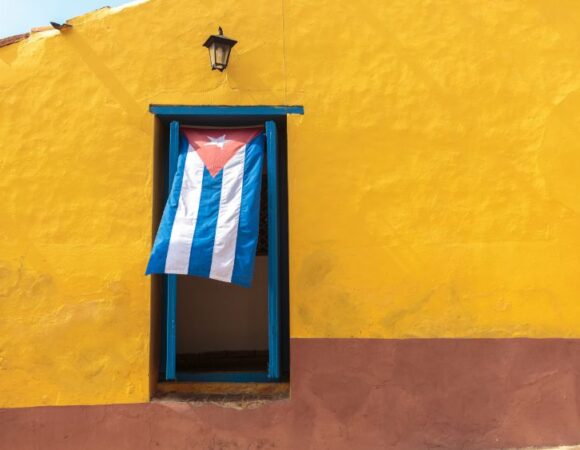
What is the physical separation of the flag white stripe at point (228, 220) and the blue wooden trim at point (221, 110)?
1.30ft

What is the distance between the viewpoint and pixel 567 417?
15.6ft

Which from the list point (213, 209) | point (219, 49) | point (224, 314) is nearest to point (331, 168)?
point (213, 209)

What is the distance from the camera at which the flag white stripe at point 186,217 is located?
15.1ft

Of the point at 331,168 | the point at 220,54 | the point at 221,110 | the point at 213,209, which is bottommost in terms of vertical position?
the point at 213,209

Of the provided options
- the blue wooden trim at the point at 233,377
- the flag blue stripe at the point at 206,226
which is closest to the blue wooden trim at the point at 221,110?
the flag blue stripe at the point at 206,226

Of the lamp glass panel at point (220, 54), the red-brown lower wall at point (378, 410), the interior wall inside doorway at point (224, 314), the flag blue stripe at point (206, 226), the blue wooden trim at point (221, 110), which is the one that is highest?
the lamp glass panel at point (220, 54)

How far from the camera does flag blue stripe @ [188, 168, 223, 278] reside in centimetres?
462

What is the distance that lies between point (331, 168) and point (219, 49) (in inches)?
60.5

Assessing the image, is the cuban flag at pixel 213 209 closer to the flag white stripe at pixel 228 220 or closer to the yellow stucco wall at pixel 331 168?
the flag white stripe at pixel 228 220

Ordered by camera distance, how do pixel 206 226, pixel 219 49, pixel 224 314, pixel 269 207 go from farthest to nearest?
pixel 224 314, pixel 269 207, pixel 219 49, pixel 206 226

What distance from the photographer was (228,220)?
188 inches

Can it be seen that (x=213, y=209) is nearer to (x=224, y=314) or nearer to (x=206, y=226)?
(x=206, y=226)

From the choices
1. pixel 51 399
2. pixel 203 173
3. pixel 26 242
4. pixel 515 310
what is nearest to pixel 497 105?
pixel 515 310

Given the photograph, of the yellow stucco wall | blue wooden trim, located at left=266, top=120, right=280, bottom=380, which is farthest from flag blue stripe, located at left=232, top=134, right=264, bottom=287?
the yellow stucco wall
